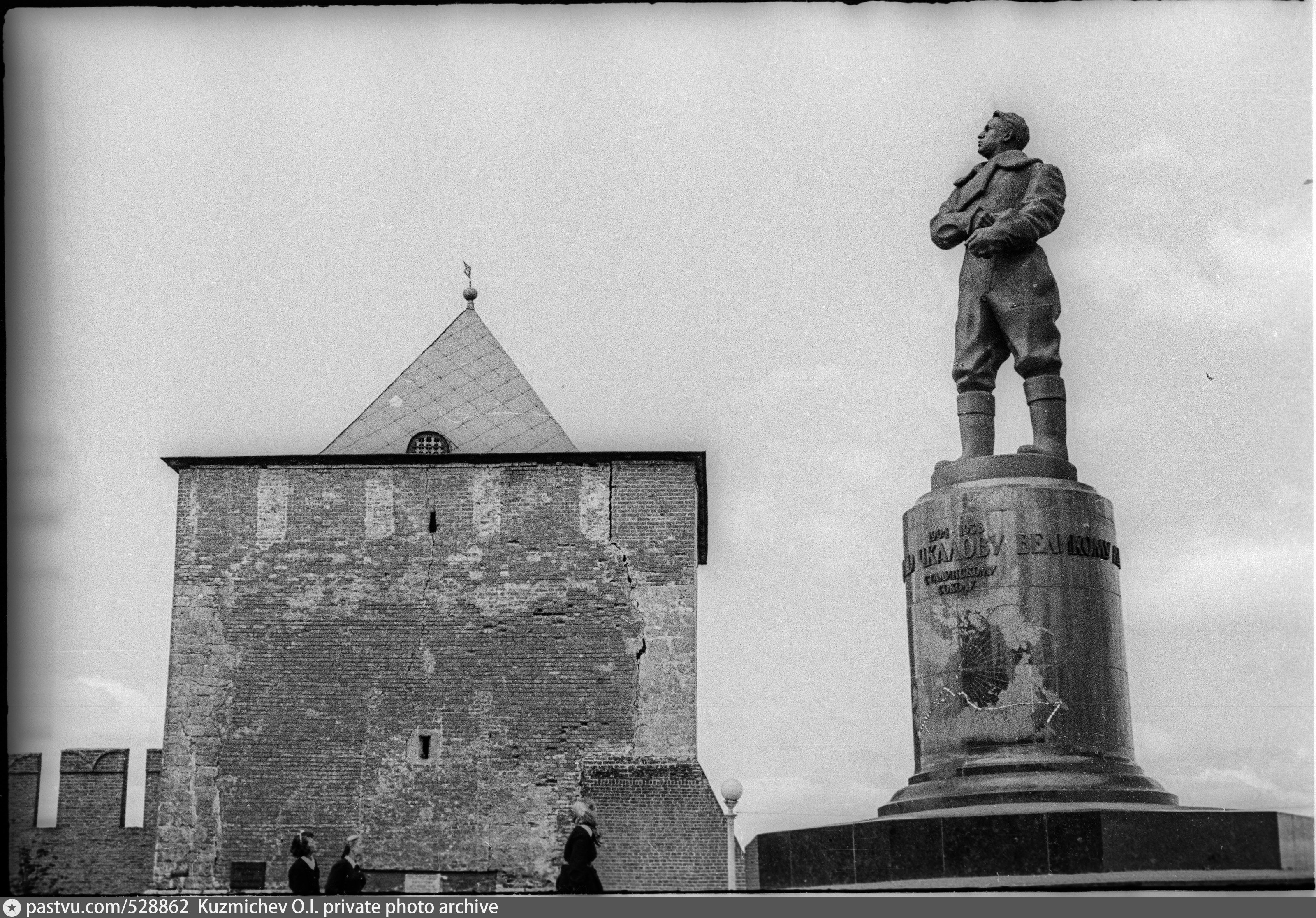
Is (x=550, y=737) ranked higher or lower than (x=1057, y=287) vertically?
lower

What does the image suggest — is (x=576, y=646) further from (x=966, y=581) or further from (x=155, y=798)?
(x=966, y=581)

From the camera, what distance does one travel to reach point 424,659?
2344 cm

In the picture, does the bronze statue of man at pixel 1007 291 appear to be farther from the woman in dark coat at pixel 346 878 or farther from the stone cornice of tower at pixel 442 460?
the stone cornice of tower at pixel 442 460

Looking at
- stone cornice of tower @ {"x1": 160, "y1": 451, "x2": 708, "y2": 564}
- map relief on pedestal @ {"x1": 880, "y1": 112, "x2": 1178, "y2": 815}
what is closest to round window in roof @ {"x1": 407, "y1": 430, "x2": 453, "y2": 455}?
stone cornice of tower @ {"x1": 160, "y1": 451, "x2": 708, "y2": 564}

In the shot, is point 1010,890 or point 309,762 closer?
point 1010,890

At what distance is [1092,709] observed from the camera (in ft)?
38.8

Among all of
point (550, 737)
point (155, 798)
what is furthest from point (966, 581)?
point (155, 798)

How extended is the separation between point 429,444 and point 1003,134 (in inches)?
570

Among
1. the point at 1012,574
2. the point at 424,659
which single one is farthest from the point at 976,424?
the point at 424,659

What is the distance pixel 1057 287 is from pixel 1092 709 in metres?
3.18

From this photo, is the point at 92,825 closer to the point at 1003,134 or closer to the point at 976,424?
the point at 976,424

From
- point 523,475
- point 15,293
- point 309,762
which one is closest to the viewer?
point 15,293

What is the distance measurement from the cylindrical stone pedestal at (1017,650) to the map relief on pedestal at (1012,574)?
1cm

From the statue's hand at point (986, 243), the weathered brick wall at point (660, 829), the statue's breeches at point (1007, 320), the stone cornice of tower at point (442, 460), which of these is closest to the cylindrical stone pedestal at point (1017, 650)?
the statue's breeches at point (1007, 320)
